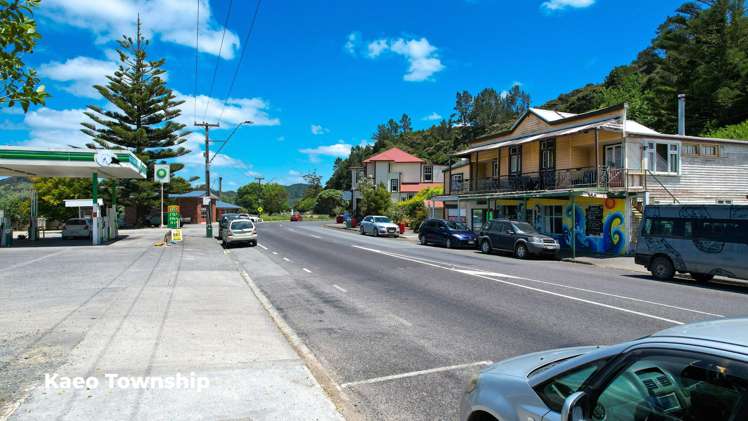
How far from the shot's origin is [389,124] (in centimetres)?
14412

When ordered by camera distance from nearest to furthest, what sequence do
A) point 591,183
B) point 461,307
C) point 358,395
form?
1. point 358,395
2. point 461,307
3. point 591,183

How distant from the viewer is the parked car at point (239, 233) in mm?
26375

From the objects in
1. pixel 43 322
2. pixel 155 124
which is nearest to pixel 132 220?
pixel 155 124

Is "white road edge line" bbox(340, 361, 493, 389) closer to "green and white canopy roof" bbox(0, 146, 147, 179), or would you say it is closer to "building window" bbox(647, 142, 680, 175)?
"building window" bbox(647, 142, 680, 175)

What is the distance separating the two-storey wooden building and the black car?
3164mm

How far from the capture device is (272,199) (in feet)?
443

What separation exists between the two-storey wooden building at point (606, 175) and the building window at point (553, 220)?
6cm

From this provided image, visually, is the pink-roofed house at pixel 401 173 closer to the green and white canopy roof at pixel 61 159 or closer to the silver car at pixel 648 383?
the green and white canopy roof at pixel 61 159

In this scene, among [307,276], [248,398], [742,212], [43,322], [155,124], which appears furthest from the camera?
[155,124]

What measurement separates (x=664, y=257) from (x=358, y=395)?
1386cm

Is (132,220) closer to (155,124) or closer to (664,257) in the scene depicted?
(155,124)

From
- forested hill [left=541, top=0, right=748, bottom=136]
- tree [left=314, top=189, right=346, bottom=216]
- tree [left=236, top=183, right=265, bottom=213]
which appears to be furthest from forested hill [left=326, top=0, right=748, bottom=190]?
tree [left=236, top=183, right=265, bottom=213]

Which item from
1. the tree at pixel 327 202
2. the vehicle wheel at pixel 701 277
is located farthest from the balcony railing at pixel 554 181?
the tree at pixel 327 202

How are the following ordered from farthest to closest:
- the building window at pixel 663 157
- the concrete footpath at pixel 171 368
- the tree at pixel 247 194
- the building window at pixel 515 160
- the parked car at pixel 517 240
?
the tree at pixel 247 194 → the building window at pixel 515 160 → the building window at pixel 663 157 → the parked car at pixel 517 240 → the concrete footpath at pixel 171 368
